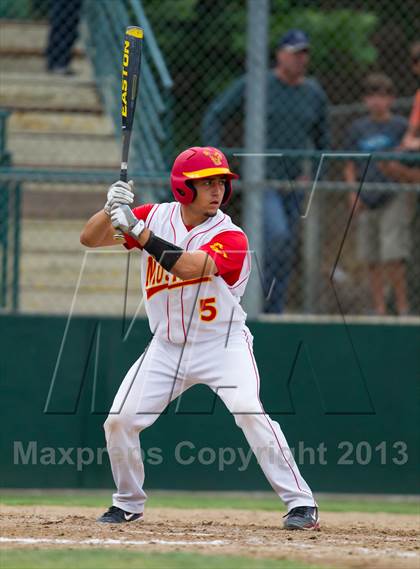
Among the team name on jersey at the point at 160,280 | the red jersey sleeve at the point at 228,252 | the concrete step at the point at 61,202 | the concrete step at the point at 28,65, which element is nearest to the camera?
the red jersey sleeve at the point at 228,252

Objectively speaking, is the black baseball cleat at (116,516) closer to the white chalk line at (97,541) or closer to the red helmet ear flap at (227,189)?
the white chalk line at (97,541)

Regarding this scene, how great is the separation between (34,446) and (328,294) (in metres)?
Result: 3.01

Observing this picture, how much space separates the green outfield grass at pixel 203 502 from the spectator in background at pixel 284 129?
1.49m

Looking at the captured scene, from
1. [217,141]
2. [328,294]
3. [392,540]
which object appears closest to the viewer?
[392,540]

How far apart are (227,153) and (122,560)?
424 centimetres

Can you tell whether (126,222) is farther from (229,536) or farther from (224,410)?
(224,410)

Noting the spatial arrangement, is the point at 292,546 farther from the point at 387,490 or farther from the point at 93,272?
the point at 93,272

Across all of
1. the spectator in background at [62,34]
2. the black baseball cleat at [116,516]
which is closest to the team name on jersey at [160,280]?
the black baseball cleat at [116,516]

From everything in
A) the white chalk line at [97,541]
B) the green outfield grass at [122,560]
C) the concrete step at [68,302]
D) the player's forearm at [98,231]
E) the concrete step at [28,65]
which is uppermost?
the concrete step at [28,65]

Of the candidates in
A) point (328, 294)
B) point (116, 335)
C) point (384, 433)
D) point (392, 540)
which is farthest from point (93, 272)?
point (392, 540)

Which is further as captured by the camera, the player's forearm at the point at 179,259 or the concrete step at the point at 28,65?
the concrete step at the point at 28,65

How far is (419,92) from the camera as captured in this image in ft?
31.7

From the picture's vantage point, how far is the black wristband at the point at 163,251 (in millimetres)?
5809

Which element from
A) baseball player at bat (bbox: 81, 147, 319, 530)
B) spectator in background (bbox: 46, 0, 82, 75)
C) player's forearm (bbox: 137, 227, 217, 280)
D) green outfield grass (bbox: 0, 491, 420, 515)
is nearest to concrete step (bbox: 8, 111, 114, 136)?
spectator in background (bbox: 46, 0, 82, 75)
